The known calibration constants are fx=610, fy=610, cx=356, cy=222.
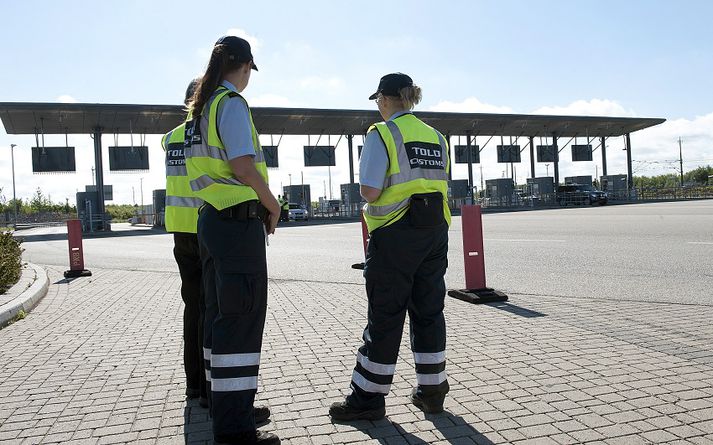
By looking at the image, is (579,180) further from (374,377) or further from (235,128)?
(235,128)

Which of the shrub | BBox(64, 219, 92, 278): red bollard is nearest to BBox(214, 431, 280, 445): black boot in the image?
the shrub

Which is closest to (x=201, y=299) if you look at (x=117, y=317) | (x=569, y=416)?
(x=569, y=416)

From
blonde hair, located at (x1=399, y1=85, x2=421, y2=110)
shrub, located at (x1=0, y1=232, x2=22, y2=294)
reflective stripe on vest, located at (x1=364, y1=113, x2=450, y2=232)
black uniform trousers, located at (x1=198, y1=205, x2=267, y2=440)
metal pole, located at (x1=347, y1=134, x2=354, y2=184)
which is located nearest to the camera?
black uniform trousers, located at (x1=198, y1=205, x2=267, y2=440)

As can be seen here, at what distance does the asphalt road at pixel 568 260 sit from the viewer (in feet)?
25.6

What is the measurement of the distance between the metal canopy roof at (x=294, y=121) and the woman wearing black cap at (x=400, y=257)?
2514cm

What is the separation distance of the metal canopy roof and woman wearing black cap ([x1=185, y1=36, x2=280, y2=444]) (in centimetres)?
2530

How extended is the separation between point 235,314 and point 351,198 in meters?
42.5

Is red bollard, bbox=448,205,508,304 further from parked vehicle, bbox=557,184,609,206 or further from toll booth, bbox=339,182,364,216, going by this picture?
parked vehicle, bbox=557,184,609,206

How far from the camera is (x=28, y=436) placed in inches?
133

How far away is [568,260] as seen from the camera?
10.7m

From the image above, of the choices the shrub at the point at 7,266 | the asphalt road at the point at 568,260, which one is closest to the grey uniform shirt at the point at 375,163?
the asphalt road at the point at 568,260

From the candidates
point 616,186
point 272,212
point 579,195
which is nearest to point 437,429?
point 272,212

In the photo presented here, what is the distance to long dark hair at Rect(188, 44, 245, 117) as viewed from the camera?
127 inches

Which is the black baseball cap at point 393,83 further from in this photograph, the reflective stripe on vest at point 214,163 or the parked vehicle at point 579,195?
the parked vehicle at point 579,195
